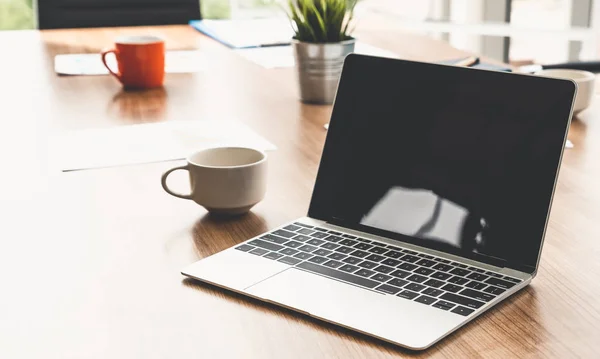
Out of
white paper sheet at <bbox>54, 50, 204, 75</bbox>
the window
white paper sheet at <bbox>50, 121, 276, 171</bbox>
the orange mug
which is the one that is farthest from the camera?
the window

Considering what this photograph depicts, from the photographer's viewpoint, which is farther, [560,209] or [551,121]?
[560,209]

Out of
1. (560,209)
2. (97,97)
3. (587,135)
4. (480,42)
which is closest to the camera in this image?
(560,209)

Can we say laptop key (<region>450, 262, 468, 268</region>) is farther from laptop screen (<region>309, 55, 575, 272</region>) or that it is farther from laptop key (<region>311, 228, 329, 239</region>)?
laptop key (<region>311, 228, 329, 239</region>)

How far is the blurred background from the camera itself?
10.00 ft

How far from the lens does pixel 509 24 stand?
3330mm

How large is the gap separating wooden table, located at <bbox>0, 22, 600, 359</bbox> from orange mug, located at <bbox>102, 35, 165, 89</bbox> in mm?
148

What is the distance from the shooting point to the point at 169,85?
1643mm

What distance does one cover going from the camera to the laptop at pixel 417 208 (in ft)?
2.28

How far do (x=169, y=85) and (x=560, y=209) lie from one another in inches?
37.4

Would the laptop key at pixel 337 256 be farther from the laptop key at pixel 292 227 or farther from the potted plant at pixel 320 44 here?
the potted plant at pixel 320 44

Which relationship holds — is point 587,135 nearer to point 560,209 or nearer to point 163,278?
point 560,209

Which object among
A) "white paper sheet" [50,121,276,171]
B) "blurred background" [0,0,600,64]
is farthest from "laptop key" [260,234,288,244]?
"blurred background" [0,0,600,64]

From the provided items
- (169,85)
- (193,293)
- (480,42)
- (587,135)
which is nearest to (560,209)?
(587,135)

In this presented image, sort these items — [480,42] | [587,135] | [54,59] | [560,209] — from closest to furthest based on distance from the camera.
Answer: [560,209], [587,135], [54,59], [480,42]
